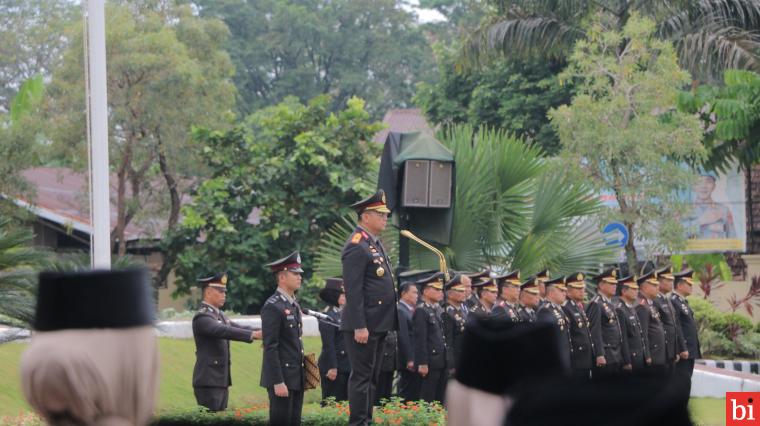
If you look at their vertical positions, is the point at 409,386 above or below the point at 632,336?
below

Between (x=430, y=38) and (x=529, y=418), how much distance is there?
47863mm

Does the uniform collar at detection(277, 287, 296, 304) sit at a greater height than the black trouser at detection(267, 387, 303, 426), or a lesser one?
greater

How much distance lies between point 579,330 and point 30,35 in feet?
69.0

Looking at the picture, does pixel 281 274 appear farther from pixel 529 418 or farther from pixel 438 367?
pixel 529 418

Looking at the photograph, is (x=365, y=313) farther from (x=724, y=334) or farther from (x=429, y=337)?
(x=724, y=334)

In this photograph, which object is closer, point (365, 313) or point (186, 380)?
point (365, 313)

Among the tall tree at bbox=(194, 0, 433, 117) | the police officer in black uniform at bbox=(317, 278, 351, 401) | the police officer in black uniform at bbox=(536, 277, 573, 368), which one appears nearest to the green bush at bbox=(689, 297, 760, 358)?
the police officer in black uniform at bbox=(536, 277, 573, 368)

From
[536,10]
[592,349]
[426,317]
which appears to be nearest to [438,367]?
[426,317]

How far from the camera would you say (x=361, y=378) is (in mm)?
8562

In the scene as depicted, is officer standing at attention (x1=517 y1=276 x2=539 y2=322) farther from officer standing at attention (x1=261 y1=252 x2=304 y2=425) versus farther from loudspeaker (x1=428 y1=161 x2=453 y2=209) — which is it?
officer standing at attention (x1=261 y1=252 x2=304 y2=425)

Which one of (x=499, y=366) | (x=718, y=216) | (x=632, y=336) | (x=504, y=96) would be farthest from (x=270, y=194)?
(x=499, y=366)

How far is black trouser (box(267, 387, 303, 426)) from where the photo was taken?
28.7ft

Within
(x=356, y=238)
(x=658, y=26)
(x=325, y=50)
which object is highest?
(x=325, y=50)

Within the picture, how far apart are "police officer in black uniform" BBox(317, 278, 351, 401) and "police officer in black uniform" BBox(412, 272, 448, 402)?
2.73 ft
